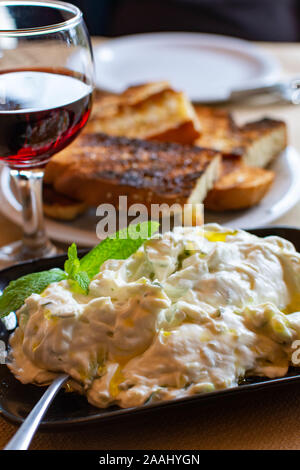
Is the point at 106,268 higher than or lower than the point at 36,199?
higher

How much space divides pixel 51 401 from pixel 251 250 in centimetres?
56

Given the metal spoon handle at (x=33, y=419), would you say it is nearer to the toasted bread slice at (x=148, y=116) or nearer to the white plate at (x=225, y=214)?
the white plate at (x=225, y=214)

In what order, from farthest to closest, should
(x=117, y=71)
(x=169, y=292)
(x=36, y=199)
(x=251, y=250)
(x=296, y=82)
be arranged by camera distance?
(x=117, y=71), (x=296, y=82), (x=36, y=199), (x=251, y=250), (x=169, y=292)

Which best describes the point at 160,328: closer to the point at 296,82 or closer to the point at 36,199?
the point at 36,199

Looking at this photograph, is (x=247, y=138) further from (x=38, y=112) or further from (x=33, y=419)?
(x=33, y=419)

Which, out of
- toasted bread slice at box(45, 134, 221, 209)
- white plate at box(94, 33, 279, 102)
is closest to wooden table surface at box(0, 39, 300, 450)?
toasted bread slice at box(45, 134, 221, 209)

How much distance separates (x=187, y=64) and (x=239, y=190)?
1.65 metres

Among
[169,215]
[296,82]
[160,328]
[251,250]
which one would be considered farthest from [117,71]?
[160,328]

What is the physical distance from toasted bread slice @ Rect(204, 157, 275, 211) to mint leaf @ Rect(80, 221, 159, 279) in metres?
0.76

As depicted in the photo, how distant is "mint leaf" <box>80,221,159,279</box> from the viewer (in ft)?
4.67

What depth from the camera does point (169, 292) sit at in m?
1.24

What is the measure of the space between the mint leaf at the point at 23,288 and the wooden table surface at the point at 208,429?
0.25 m

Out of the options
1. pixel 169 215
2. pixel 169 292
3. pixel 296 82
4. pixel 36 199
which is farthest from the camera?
pixel 296 82

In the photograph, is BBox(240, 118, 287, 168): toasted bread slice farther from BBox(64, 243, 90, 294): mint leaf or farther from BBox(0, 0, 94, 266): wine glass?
BBox(64, 243, 90, 294): mint leaf
